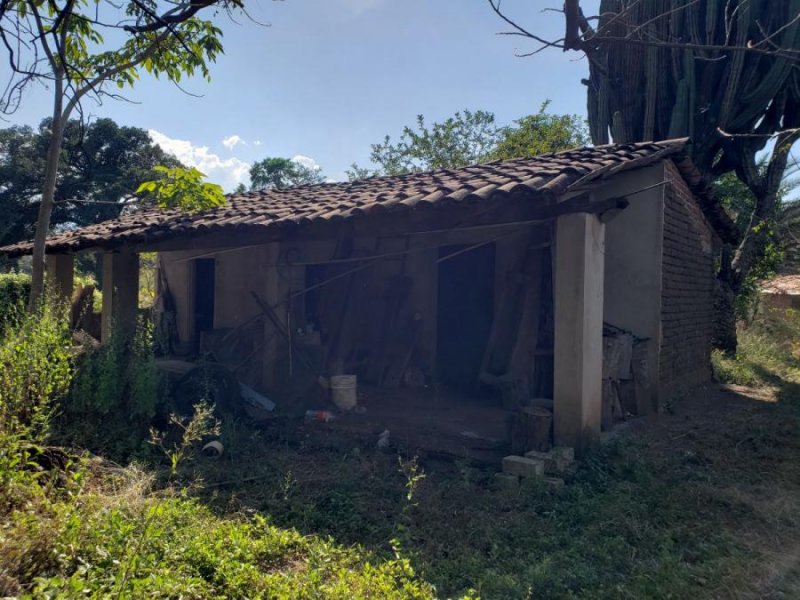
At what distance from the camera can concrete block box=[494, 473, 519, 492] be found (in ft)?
15.4

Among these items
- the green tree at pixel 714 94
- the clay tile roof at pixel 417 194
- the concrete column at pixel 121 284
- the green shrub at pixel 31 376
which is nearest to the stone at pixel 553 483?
the clay tile roof at pixel 417 194

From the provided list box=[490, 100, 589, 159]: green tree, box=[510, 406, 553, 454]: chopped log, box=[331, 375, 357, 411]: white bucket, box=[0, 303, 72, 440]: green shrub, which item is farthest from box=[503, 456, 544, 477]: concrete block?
box=[490, 100, 589, 159]: green tree

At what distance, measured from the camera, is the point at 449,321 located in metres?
8.93

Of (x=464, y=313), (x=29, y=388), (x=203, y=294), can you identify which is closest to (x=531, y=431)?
(x=464, y=313)

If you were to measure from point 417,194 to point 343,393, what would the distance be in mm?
2938

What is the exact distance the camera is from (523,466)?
488 cm

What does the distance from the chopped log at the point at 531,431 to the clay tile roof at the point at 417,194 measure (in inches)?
84.2

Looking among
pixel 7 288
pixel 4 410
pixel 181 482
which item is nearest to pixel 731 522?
pixel 181 482

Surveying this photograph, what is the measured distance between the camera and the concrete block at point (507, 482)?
185 inches

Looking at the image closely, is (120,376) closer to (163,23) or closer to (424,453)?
(424,453)

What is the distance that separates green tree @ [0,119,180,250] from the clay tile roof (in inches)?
493

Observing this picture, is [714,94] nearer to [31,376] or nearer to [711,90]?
[711,90]

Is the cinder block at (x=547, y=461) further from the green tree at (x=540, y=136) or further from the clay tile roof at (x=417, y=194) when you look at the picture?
the green tree at (x=540, y=136)

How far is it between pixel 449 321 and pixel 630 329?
109 inches
